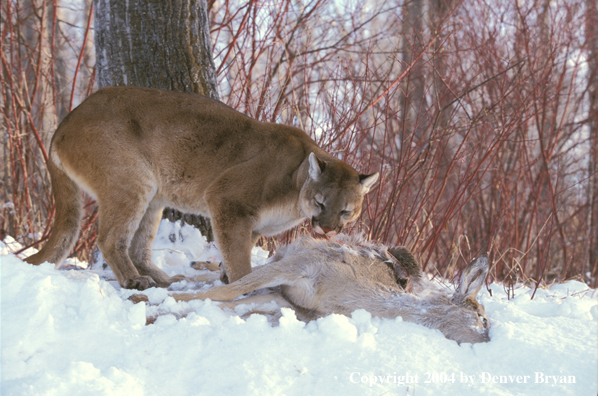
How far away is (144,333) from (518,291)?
3656mm

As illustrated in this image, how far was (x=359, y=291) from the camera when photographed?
3182mm

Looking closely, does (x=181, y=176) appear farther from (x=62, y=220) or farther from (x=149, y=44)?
(x=149, y=44)

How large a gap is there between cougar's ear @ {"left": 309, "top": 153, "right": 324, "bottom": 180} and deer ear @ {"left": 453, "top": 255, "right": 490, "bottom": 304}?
54.0 inches

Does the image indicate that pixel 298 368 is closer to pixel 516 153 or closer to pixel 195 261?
pixel 195 261

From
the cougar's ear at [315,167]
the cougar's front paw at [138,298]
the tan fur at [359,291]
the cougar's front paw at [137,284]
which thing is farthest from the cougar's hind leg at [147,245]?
the cougar's ear at [315,167]

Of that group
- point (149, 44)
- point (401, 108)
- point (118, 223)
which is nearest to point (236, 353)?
point (118, 223)

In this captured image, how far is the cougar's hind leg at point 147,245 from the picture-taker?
417 centimetres

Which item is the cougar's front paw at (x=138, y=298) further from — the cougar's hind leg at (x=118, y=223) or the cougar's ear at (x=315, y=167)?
the cougar's ear at (x=315, y=167)

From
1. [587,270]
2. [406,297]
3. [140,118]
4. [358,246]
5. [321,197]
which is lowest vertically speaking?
[587,270]

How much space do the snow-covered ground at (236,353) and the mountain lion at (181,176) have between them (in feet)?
2.70

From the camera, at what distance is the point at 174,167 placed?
4035 millimetres

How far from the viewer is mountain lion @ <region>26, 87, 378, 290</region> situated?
3.73 metres

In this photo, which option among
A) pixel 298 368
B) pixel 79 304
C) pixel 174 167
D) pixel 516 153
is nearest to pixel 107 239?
pixel 174 167

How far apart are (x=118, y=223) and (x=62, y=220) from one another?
17.8 inches
